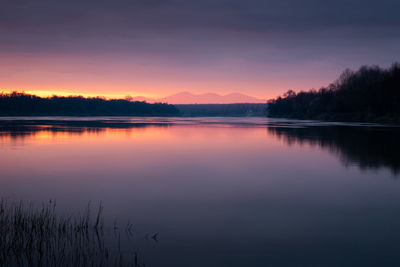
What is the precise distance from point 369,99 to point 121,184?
9110 centimetres

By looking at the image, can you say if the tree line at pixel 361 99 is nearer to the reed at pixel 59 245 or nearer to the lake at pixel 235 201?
the lake at pixel 235 201

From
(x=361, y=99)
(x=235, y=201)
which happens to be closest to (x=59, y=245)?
(x=235, y=201)

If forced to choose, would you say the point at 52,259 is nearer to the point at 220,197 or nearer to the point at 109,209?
the point at 109,209

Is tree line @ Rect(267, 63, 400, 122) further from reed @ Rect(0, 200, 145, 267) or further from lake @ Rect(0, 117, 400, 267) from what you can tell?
reed @ Rect(0, 200, 145, 267)

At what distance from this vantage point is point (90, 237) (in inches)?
356

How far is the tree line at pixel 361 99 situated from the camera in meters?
82.9

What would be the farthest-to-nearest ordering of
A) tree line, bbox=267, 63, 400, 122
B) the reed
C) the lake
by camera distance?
tree line, bbox=267, 63, 400, 122 < the lake < the reed

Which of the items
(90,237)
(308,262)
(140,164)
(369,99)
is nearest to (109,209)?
(90,237)

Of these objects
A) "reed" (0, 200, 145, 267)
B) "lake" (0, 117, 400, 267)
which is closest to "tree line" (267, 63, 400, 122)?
"lake" (0, 117, 400, 267)

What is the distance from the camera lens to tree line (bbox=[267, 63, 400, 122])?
82.9 meters

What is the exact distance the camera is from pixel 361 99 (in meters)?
97.2

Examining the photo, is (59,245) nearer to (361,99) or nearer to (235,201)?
(235,201)

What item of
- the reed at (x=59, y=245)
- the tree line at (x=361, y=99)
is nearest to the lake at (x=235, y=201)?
the reed at (x=59, y=245)

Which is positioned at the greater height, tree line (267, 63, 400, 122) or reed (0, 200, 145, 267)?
tree line (267, 63, 400, 122)
